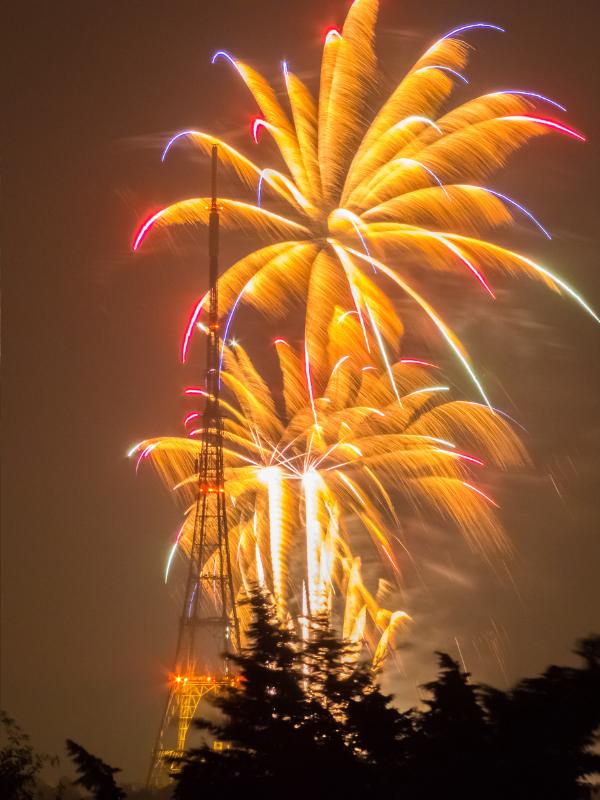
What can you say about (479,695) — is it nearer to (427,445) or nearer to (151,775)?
(427,445)

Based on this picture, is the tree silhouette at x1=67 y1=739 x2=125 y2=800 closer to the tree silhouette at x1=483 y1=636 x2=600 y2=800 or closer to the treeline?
the treeline

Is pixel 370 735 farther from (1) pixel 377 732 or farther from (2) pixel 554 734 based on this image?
(2) pixel 554 734

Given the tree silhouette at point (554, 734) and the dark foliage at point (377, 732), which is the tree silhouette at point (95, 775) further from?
the tree silhouette at point (554, 734)

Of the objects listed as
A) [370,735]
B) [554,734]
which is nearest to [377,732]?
[370,735]

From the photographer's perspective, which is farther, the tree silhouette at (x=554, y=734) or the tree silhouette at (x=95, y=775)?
the tree silhouette at (x=95, y=775)

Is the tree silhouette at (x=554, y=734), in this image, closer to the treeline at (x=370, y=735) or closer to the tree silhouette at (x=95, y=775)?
the treeline at (x=370, y=735)

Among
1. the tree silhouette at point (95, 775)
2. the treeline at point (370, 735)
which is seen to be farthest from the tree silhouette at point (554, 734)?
the tree silhouette at point (95, 775)
